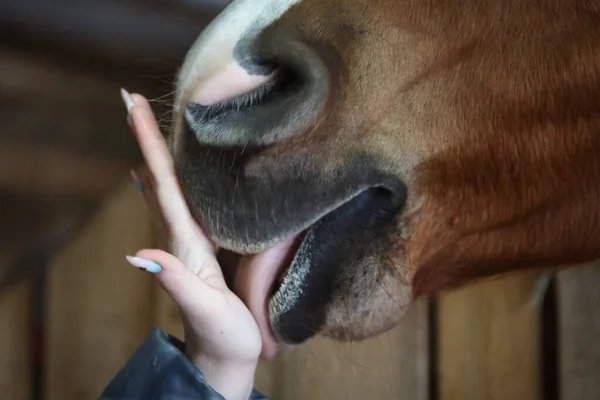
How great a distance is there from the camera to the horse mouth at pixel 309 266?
1.71ft

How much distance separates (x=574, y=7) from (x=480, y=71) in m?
0.09

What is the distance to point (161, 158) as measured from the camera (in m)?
0.53

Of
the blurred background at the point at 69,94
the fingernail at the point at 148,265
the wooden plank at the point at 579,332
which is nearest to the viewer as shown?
the fingernail at the point at 148,265

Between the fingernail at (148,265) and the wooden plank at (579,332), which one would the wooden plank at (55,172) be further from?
the wooden plank at (579,332)

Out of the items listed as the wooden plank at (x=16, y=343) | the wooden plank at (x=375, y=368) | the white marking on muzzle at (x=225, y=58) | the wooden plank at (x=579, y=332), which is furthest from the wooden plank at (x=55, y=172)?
the wooden plank at (x=579, y=332)

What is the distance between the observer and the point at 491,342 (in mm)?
1075

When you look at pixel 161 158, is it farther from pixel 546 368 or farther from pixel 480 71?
pixel 546 368

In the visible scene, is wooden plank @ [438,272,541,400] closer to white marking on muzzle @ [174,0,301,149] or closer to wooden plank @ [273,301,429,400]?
wooden plank @ [273,301,429,400]

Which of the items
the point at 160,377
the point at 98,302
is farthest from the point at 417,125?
the point at 98,302

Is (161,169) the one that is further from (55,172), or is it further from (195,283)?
(55,172)

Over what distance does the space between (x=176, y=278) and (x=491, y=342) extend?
75 cm

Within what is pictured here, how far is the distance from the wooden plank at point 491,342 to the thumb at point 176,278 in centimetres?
66

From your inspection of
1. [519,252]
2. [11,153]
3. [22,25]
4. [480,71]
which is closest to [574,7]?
[480,71]

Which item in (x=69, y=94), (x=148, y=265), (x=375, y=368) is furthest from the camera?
(x=375, y=368)
